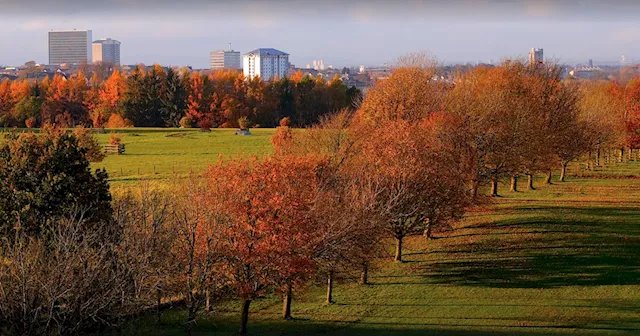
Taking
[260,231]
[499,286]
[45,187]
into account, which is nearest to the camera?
[260,231]

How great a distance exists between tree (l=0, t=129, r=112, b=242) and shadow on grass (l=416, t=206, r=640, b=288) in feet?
33.1

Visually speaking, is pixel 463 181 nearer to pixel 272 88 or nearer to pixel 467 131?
pixel 467 131

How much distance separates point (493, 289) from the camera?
21094 millimetres

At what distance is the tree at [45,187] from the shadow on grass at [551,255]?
33.1 feet

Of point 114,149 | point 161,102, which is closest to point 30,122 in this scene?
point 161,102

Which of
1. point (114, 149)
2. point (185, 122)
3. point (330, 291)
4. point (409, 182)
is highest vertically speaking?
point (185, 122)

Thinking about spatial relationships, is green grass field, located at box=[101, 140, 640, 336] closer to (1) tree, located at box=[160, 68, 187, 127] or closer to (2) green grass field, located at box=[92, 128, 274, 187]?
(2) green grass field, located at box=[92, 128, 274, 187]

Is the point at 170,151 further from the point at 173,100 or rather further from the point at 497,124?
the point at 173,100

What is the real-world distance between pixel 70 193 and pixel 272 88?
6060 cm

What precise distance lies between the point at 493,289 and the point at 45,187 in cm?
1264

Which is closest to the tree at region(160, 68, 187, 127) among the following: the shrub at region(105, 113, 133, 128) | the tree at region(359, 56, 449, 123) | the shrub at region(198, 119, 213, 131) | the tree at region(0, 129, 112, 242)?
the shrub at region(198, 119, 213, 131)

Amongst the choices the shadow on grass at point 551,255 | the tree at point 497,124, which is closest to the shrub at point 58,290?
the shadow on grass at point 551,255

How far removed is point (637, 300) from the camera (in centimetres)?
1959

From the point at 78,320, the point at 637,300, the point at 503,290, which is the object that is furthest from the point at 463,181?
the point at 78,320
